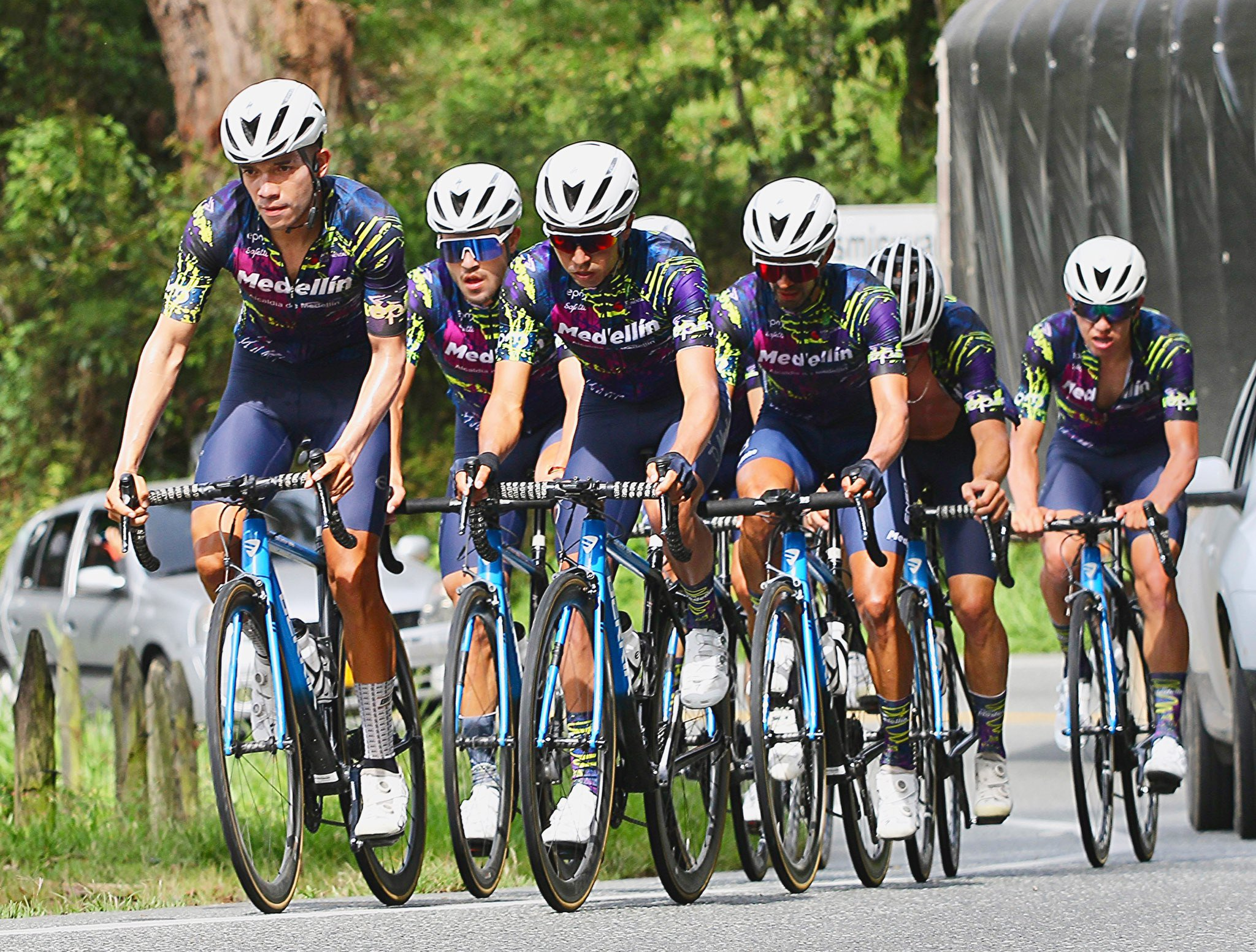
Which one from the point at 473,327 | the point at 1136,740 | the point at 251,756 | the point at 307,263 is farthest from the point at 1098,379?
A: the point at 251,756

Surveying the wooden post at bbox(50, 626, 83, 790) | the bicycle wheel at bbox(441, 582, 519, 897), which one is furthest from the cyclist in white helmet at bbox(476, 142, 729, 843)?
the wooden post at bbox(50, 626, 83, 790)

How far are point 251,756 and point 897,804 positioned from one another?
253 cm

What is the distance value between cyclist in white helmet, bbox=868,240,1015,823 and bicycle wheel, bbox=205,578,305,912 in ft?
10.1

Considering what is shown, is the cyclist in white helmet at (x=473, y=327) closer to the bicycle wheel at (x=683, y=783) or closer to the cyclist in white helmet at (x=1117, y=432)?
the bicycle wheel at (x=683, y=783)

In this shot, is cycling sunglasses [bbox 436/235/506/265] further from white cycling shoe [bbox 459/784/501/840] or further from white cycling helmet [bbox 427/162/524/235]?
white cycling shoe [bbox 459/784/501/840]

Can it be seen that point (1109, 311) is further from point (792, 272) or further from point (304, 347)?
point (304, 347)

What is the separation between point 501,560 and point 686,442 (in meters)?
0.79

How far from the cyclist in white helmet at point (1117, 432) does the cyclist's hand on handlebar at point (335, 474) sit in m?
3.31

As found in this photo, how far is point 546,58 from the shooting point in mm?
26141

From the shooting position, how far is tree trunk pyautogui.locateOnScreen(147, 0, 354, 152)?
19.5 metres

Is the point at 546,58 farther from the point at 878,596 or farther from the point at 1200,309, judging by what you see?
the point at 878,596

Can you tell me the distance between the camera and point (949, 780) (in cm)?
903

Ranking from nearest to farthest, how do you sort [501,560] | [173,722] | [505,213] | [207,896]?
[501,560]
[207,896]
[505,213]
[173,722]

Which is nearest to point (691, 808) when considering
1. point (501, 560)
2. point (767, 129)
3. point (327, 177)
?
point (501, 560)
